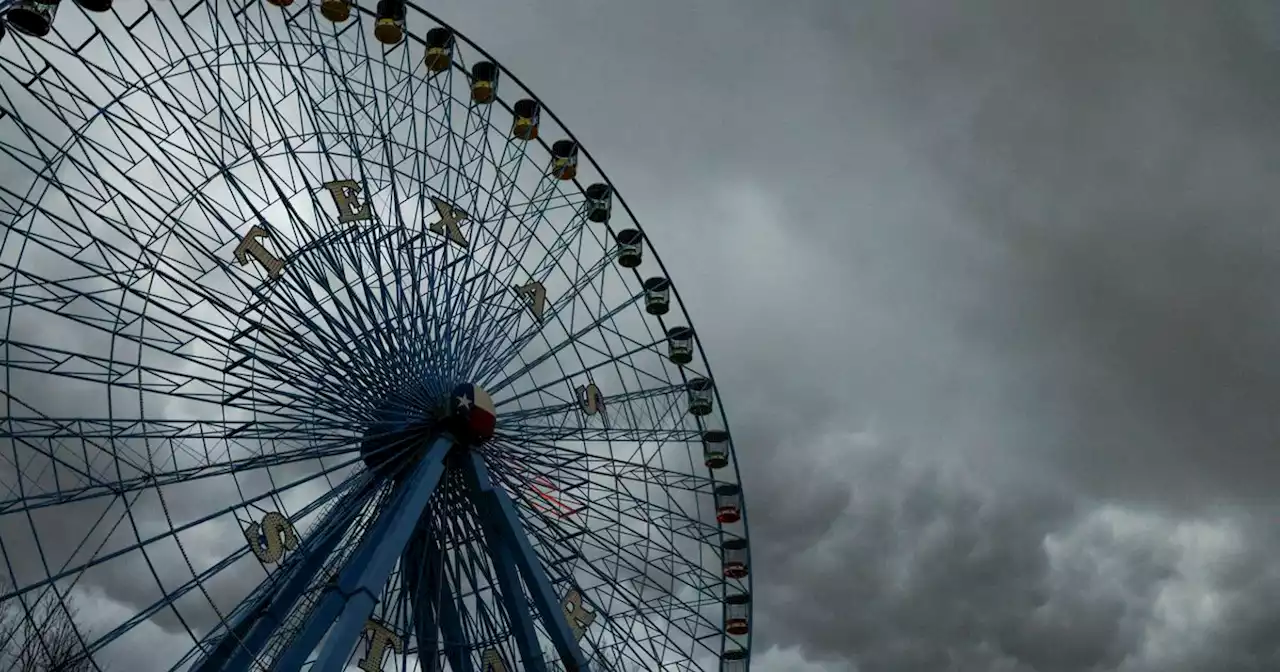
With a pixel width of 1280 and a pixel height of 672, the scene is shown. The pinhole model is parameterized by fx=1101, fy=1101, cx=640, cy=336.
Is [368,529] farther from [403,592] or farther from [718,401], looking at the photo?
[718,401]

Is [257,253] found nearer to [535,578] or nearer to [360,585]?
[360,585]

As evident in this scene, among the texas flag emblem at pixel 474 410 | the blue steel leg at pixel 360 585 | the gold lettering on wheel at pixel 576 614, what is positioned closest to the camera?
the blue steel leg at pixel 360 585

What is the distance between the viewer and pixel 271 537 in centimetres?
1961

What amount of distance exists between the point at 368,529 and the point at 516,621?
11.0 ft

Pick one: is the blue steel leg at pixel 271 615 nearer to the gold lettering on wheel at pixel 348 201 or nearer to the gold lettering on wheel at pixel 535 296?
the gold lettering on wheel at pixel 348 201

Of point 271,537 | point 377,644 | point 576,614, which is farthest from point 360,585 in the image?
point 576,614

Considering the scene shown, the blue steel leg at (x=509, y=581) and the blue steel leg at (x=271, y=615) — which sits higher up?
the blue steel leg at (x=509, y=581)

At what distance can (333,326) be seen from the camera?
2097 centimetres

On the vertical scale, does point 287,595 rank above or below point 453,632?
below

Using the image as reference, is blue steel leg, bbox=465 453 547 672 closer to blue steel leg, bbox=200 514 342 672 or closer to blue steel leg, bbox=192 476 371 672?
blue steel leg, bbox=192 476 371 672

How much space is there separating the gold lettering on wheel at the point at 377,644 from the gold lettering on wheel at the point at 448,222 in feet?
27.3

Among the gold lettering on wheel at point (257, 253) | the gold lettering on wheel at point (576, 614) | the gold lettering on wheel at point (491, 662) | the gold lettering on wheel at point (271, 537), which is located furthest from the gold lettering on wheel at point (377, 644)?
the gold lettering on wheel at point (257, 253)

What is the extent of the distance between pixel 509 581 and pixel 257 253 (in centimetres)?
782

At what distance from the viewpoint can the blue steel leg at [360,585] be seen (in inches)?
679
